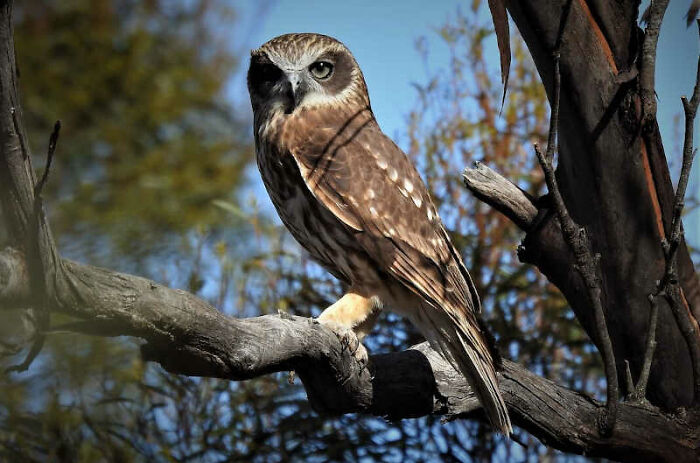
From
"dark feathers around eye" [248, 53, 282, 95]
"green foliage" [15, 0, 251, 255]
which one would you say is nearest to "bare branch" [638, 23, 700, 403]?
"dark feathers around eye" [248, 53, 282, 95]

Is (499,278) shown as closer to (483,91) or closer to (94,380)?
(483,91)

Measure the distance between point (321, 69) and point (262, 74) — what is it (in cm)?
19

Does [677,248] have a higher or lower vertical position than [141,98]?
lower

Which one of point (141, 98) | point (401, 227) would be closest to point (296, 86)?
point (401, 227)

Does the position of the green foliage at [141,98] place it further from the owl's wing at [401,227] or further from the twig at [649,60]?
the twig at [649,60]

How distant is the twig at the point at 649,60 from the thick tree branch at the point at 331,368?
0.78m

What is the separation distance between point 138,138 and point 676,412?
2.28m

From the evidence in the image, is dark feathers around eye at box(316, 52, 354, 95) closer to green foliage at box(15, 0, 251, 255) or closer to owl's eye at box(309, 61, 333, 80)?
owl's eye at box(309, 61, 333, 80)

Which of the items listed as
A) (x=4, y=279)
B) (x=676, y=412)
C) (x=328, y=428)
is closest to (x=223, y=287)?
(x=328, y=428)

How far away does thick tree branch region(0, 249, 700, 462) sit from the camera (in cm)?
123

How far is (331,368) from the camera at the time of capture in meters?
1.89

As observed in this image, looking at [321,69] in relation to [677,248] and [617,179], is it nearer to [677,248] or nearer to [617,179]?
[617,179]

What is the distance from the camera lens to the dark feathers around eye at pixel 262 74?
2.52 metres

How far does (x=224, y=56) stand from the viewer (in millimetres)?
3455
